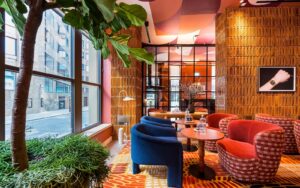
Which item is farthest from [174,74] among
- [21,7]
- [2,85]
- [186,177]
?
[21,7]

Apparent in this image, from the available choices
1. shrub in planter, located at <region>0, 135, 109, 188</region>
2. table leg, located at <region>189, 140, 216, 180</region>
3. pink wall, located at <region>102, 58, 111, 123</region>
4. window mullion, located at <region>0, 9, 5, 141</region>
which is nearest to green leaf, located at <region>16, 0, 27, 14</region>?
shrub in planter, located at <region>0, 135, 109, 188</region>

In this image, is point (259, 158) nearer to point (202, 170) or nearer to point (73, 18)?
point (202, 170)

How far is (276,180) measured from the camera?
3070mm

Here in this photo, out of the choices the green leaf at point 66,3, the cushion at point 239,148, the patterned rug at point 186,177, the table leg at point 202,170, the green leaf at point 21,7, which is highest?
the green leaf at point 21,7

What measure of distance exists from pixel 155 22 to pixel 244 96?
3.51m

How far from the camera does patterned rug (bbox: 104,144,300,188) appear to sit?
291 cm

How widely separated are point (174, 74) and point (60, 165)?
7.95 m

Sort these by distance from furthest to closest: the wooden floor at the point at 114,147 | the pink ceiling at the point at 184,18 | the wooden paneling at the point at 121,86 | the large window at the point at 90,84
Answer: the wooden paneling at the point at 121,86 → the pink ceiling at the point at 184,18 → the large window at the point at 90,84 → the wooden floor at the point at 114,147

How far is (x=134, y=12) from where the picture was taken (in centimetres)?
101

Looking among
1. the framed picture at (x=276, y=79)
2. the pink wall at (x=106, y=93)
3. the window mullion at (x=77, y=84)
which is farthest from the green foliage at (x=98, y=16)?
the framed picture at (x=276, y=79)

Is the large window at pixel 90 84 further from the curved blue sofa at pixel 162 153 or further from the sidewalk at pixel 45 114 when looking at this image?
the curved blue sofa at pixel 162 153

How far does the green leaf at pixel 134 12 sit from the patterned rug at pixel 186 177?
8.31ft

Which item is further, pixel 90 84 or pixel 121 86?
pixel 121 86

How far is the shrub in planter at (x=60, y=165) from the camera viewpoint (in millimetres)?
841
